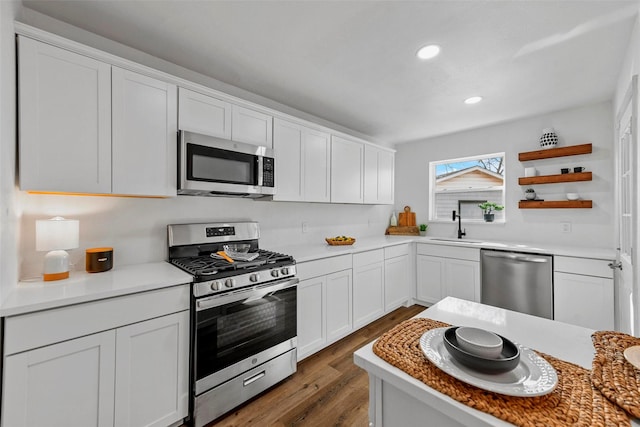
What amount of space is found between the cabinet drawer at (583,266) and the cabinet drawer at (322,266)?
208 cm

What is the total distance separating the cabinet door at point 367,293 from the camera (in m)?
2.87

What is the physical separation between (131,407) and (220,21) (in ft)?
7.64

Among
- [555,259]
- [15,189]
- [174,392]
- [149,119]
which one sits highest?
[149,119]

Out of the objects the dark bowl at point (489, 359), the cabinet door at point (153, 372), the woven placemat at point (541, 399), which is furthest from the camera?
the cabinet door at point (153, 372)

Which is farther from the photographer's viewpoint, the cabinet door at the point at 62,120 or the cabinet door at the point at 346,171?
the cabinet door at the point at 346,171

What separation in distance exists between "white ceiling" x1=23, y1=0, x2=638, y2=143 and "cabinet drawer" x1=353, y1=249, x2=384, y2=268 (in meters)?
1.67

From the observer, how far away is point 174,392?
1.59m

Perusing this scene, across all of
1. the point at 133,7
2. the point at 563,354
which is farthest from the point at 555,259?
the point at 133,7

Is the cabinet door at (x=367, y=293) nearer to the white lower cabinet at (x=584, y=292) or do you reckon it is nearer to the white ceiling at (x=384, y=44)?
the white lower cabinet at (x=584, y=292)

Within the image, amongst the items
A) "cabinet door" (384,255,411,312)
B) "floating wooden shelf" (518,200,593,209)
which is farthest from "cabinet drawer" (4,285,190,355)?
"floating wooden shelf" (518,200,593,209)

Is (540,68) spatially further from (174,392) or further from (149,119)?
(174,392)

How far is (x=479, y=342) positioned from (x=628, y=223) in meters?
2.20

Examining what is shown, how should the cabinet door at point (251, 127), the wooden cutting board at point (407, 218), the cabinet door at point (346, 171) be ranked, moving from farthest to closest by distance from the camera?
the wooden cutting board at point (407, 218) < the cabinet door at point (346, 171) < the cabinet door at point (251, 127)

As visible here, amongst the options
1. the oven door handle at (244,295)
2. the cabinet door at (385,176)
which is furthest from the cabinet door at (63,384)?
the cabinet door at (385,176)
